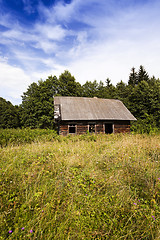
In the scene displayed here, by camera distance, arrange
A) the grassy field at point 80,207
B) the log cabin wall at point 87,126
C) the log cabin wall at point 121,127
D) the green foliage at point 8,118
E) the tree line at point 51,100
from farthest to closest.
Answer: the green foliage at point 8,118 < the tree line at point 51,100 < the log cabin wall at point 121,127 < the log cabin wall at point 87,126 < the grassy field at point 80,207

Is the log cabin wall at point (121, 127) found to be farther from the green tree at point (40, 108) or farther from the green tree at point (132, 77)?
the green tree at point (132, 77)

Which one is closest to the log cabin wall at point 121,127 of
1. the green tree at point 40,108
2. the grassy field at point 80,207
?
the grassy field at point 80,207

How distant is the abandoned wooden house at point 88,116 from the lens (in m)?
14.8

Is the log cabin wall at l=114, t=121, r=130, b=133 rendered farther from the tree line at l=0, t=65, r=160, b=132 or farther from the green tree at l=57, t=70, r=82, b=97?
the green tree at l=57, t=70, r=82, b=97

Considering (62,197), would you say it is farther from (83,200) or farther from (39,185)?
(39,185)

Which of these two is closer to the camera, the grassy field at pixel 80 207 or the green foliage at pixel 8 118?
the grassy field at pixel 80 207

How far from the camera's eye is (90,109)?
1653 cm

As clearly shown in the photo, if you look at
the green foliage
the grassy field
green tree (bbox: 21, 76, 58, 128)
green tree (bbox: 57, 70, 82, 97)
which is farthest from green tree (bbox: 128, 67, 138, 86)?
the grassy field

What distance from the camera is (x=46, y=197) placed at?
240 centimetres

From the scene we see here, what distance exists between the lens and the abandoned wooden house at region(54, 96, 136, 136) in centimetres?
1480

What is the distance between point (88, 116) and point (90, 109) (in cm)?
165


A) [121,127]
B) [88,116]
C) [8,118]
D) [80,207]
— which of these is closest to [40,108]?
[8,118]

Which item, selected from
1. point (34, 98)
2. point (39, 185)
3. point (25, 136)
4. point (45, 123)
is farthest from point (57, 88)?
point (39, 185)

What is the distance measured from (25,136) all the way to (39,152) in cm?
379
